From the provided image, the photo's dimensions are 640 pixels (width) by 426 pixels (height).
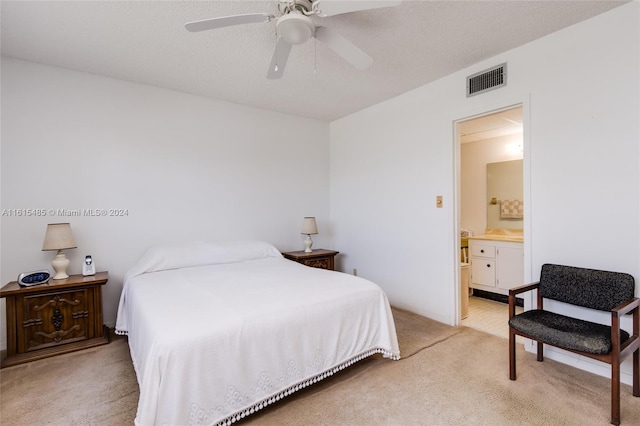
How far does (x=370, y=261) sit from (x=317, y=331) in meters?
2.31

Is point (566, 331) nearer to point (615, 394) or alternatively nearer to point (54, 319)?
point (615, 394)

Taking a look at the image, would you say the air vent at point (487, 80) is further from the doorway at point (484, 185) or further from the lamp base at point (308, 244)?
the lamp base at point (308, 244)

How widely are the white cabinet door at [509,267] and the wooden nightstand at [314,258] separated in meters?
2.19

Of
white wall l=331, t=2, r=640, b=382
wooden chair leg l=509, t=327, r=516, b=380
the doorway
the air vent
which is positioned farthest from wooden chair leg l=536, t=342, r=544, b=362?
the air vent

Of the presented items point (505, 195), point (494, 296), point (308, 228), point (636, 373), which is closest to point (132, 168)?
point (308, 228)

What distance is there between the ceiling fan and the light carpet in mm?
2242

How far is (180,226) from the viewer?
355cm

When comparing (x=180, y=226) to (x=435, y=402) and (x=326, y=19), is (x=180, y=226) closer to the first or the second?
(x=326, y=19)

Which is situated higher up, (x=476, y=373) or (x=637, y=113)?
(x=637, y=113)

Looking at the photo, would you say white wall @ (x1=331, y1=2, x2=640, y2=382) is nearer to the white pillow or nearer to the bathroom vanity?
the bathroom vanity

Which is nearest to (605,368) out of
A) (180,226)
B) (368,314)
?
(368,314)

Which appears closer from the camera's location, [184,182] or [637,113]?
[637,113]

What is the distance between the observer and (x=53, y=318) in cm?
262

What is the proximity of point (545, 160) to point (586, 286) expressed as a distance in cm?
99
